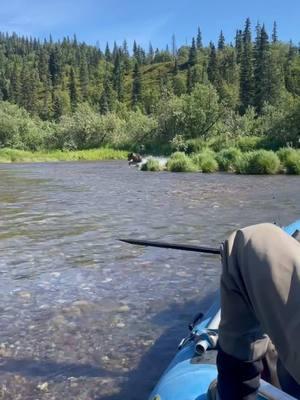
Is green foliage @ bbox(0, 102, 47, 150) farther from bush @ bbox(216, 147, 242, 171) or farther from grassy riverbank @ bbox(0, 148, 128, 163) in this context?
bush @ bbox(216, 147, 242, 171)

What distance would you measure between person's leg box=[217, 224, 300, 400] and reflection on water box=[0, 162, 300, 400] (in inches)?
103

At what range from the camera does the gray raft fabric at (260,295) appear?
1440 mm

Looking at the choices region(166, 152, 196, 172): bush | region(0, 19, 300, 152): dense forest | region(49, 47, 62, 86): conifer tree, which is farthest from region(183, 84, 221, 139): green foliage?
region(49, 47, 62, 86): conifer tree

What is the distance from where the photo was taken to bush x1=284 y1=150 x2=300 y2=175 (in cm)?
2497

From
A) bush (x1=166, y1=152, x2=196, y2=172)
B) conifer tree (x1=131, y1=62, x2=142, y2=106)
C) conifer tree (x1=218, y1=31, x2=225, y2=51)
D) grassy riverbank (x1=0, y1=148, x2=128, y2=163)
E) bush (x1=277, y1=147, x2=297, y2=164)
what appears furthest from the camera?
conifer tree (x1=218, y1=31, x2=225, y2=51)

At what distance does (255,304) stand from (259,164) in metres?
24.9

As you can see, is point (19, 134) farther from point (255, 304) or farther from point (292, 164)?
point (255, 304)

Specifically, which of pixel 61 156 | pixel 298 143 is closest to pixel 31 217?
pixel 298 143

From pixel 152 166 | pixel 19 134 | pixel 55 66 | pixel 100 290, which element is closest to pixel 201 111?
pixel 152 166

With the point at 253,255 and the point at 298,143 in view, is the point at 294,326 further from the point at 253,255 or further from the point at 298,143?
the point at 298,143

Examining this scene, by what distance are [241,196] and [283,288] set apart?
15173mm

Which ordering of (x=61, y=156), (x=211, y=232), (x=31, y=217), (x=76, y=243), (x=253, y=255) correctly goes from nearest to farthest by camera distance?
(x=253, y=255) < (x=76, y=243) < (x=211, y=232) < (x=31, y=217) < (x=61, y=156)

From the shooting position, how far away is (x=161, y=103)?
67.5 metres

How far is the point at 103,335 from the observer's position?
5309mm
